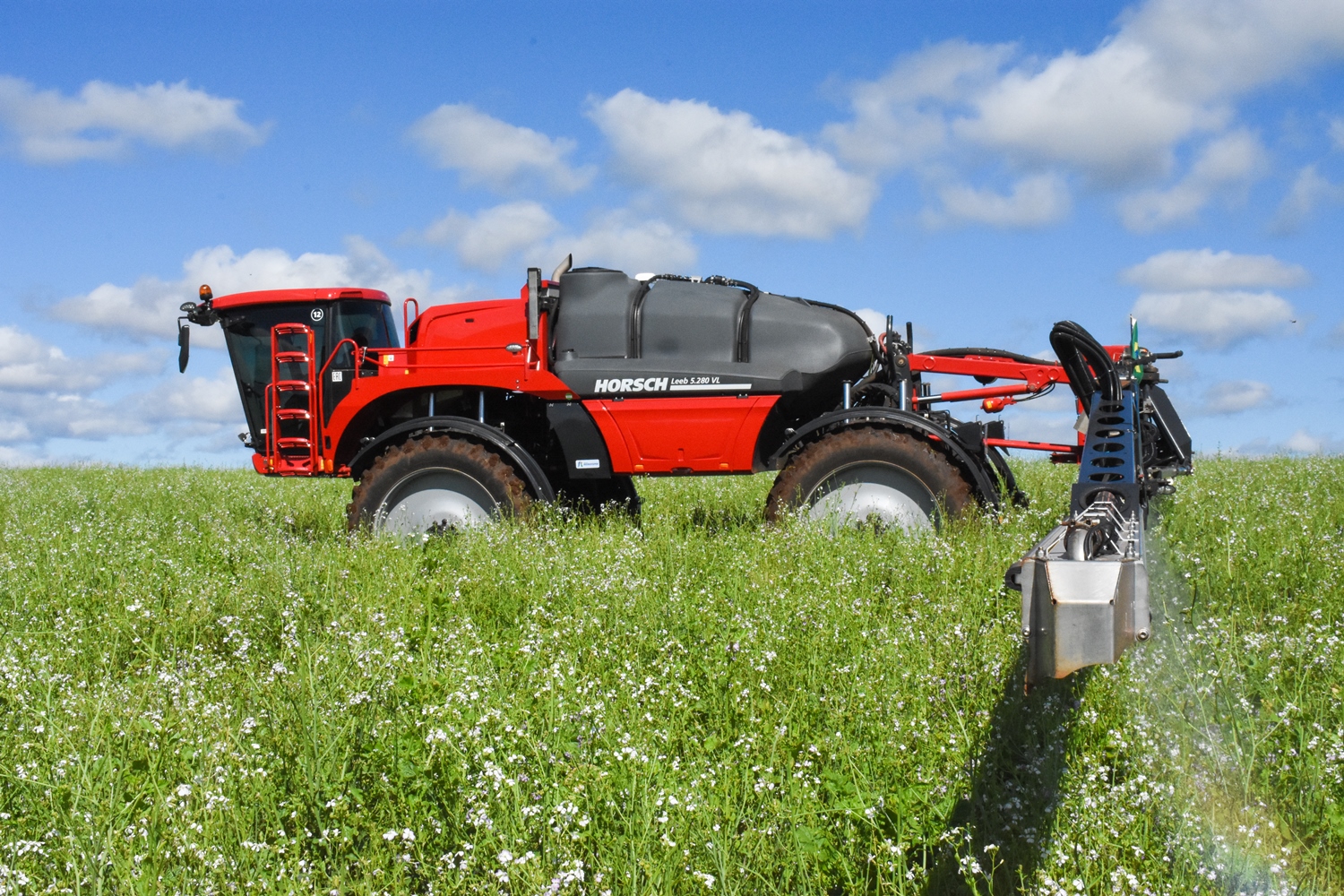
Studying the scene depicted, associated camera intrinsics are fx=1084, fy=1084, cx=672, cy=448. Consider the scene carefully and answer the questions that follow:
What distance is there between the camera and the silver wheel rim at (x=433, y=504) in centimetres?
944

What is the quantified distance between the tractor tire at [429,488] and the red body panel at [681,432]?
0.93m

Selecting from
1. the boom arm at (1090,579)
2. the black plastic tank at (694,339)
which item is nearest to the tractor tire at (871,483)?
the black plastic tank at (694,339)

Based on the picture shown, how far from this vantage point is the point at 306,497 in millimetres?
14148

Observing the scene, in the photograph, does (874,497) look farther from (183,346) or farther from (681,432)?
(183,346)

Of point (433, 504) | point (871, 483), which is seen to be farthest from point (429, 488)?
point (871, 483)

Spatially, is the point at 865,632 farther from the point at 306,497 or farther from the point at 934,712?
the point at 306,497

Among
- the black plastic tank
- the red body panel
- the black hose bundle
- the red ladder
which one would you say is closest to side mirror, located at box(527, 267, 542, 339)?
the black plastic tank

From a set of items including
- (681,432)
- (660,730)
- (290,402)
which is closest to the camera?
(660,730)

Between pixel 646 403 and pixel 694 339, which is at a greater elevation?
pixel 694 339

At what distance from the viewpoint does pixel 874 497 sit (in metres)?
8.84

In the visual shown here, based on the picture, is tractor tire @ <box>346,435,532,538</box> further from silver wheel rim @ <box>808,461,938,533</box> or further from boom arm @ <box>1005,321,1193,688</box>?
→ boom arm @ <box>1005,321,1193,688</box>

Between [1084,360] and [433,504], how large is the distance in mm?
5483

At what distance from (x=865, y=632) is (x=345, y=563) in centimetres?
420

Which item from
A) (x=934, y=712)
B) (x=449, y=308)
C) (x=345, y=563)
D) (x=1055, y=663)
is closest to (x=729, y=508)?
(x=449, y=308)
